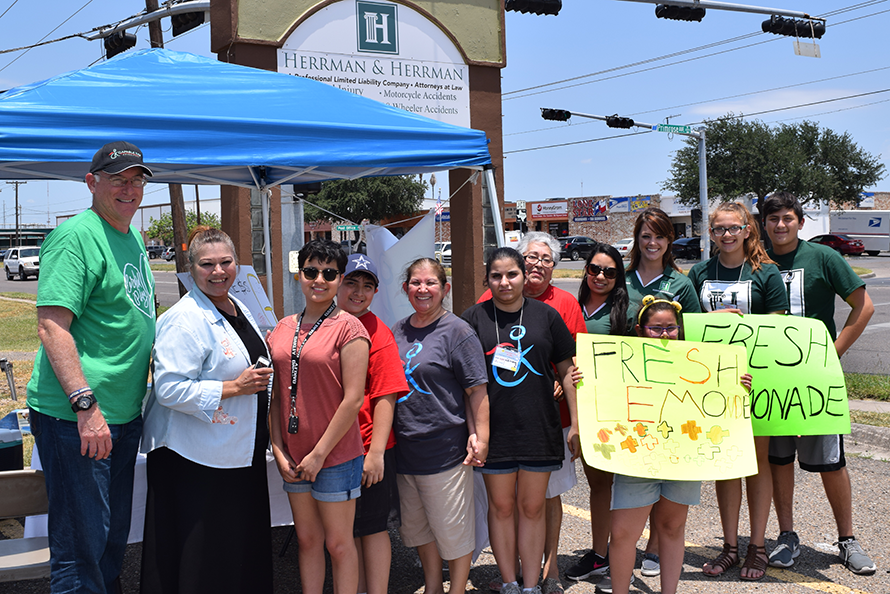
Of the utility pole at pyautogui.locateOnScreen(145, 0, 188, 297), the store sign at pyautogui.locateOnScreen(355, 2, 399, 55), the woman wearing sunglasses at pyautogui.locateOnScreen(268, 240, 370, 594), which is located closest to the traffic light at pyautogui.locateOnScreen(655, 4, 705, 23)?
the store sign at pyautogui.locateOnScreen(355, 2, 399, 55)

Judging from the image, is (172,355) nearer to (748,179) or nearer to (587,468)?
(587,468)

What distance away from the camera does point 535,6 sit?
477 inches

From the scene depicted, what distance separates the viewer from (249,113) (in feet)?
14.4

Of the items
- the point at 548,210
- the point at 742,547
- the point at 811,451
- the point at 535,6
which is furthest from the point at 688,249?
the point at 811,451

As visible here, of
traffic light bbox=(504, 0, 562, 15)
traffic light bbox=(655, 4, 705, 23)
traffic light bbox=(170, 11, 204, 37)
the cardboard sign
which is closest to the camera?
the cardboard sign

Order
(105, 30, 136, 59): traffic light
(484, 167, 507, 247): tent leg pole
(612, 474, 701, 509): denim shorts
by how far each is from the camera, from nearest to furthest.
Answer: (612, 474, 701, 509): denim shorts → (484, 167, 507, 247): tent leg pole → (105, 30, 136, 59): traffic light

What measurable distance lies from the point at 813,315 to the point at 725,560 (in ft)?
4.65

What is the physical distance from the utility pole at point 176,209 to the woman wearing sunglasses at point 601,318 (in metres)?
10.8

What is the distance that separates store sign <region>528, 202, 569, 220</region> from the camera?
67875 mm

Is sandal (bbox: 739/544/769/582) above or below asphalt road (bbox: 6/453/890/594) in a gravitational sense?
above

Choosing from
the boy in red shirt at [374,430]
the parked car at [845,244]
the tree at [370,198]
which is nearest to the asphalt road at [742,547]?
the boy in red shirt at [374,430]

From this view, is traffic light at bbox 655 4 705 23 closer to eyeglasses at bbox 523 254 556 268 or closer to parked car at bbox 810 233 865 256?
eyeglasses at bbox 523 254 556 268

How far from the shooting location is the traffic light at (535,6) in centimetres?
1198

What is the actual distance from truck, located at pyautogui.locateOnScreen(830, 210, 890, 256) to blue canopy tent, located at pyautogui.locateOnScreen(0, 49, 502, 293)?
49715 mm
